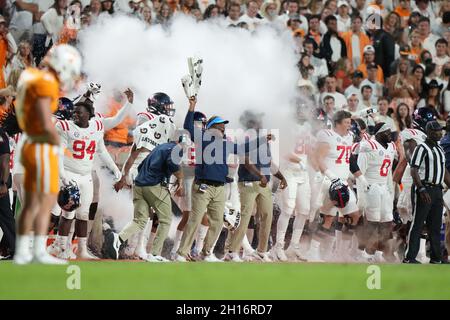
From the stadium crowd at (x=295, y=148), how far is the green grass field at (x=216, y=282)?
1188 millimetres

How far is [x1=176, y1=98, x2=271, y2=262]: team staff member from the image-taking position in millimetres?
11547

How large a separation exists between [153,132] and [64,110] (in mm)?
1124

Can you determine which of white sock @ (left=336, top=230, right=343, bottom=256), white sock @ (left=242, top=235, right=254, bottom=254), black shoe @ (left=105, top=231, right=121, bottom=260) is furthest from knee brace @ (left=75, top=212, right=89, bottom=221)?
white sock @ (left=336, top=230, right=343, bottom=256)

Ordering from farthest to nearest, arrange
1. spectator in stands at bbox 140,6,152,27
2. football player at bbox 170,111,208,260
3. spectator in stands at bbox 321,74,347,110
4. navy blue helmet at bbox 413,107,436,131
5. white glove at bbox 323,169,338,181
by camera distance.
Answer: spectator in stands at bbox 321,74,347,110 < spectator in stands at bbox 140,6,152,27 < white glove at bbox 323,169,338,181 < navy blue helmet at bbox 413,107,436,131 < football player at bbox 170,111,208,260

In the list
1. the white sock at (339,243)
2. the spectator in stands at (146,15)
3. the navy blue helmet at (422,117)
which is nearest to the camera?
the navy blue helmet at (422,117)

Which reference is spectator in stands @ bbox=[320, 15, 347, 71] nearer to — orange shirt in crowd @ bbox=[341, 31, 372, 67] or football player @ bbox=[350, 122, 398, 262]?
orange shirt in crowd @ bbox=[341, 31, 372, 67]

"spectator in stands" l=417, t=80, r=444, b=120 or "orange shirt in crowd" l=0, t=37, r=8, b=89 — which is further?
"spectator in stands" l=417, t=80, r=444, b=120

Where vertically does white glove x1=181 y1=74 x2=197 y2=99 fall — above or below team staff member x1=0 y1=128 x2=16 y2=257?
above

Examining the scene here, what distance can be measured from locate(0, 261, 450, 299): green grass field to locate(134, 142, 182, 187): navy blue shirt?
3.13ft

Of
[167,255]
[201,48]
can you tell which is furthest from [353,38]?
[167,255]

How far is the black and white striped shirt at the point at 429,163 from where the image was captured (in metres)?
12.2

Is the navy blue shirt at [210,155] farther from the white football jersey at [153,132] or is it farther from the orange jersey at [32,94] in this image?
the orange jersey at [32,94]

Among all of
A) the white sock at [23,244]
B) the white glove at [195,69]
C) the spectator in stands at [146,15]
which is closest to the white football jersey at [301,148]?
the white glove at [195,69]

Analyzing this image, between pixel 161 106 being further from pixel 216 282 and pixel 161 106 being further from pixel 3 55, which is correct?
pixel 216 282
